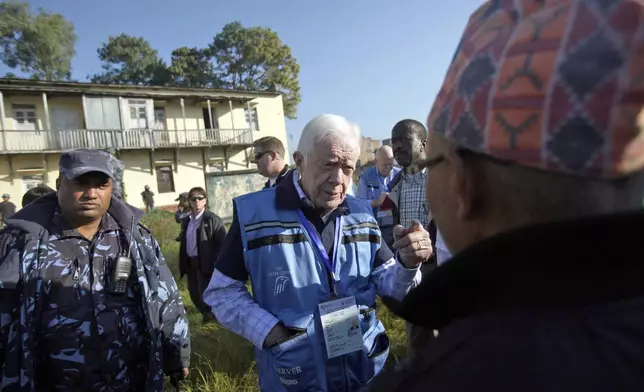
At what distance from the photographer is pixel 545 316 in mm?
548

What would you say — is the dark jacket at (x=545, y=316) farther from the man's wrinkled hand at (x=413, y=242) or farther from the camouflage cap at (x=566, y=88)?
the man's wrinkled hand at (x=413, y=242)

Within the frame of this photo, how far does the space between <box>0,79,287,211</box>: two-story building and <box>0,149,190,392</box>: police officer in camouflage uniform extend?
1274 centimetres

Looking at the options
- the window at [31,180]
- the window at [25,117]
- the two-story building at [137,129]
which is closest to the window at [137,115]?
the two-story building at [137,129]

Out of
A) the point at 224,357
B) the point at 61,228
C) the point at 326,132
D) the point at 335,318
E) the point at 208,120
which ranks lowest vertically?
the point at 224,357

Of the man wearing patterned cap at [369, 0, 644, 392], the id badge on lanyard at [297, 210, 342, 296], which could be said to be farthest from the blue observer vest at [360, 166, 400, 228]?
the man wearing patterned cap at [369, 0, 644, 392]

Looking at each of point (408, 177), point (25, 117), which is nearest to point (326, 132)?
point (408, 177)

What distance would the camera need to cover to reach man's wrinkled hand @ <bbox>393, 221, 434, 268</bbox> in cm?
167

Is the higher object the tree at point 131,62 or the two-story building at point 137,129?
the tree at point 131,62

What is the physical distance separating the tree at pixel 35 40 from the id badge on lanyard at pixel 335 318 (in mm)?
35137

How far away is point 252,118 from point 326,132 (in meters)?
26.7

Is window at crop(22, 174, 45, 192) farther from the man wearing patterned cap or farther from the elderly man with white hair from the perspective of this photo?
the man wearing patterned cap

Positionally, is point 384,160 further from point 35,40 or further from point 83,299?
point 35,40

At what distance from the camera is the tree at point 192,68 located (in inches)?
1382

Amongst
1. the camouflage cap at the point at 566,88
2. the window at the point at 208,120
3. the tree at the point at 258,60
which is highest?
the tree at the point at 258,60
